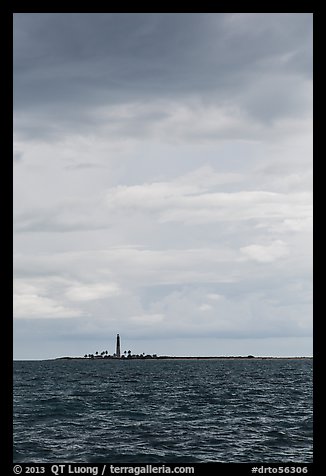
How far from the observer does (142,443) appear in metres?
20.1
